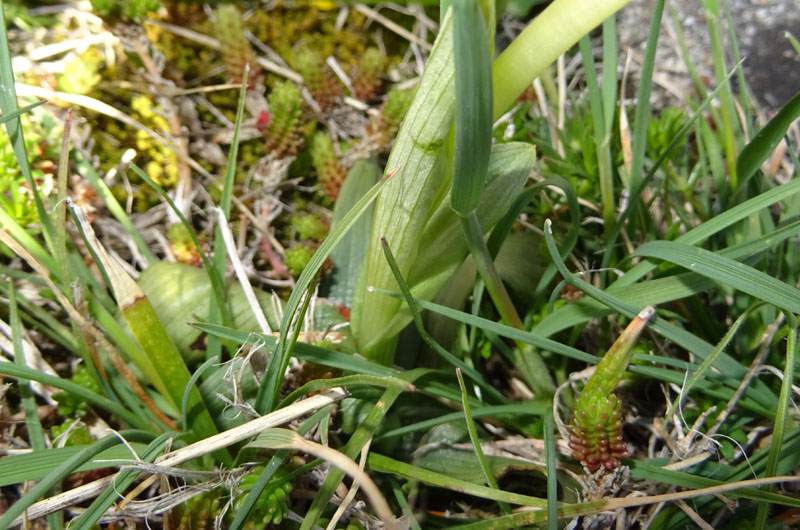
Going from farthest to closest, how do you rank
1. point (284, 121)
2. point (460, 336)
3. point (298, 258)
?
point (284, 121) → point (298, 258) → point (460, 336)

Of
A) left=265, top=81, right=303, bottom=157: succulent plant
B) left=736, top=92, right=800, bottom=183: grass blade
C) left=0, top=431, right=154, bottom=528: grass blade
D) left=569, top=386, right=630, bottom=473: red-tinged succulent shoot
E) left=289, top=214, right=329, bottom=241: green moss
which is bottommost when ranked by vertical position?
left=0, top=431, right=154, bottom=528: grass blade

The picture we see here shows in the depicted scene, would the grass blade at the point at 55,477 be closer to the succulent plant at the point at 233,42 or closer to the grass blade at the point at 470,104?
the grass blade at the point at 470,104

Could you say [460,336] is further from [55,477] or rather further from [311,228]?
[55,477]

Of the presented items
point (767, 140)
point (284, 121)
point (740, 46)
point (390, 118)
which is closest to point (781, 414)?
point (767, 140)

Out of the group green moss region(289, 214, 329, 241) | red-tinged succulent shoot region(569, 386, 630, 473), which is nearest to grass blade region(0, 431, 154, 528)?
green moss region(289, 214, 329, 241)

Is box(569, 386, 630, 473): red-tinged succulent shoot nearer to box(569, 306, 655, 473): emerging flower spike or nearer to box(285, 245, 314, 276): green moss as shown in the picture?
box(569, 306, 655, 473): emerging flower spike
